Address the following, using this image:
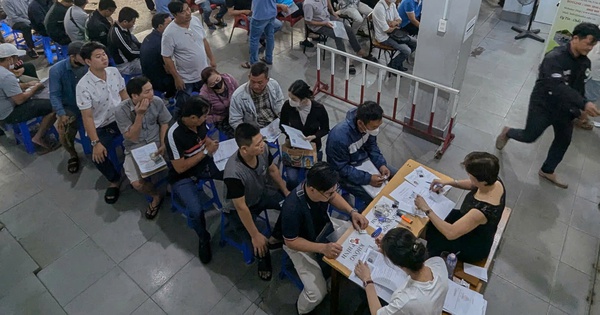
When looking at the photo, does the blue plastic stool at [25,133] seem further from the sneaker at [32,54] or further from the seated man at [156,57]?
the sneaker at [32,54]

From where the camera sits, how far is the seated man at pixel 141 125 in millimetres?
3658

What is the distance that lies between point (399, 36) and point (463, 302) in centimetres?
425

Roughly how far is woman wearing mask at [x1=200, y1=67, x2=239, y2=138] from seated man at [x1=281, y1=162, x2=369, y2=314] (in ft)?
5.45

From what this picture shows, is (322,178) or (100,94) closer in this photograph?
(322,178)

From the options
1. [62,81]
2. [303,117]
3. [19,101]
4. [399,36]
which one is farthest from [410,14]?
[19,101]

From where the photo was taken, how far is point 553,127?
4078 mm

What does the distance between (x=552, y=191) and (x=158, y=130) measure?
3903 mm

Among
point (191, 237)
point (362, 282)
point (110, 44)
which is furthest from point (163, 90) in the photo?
point (362, 282)

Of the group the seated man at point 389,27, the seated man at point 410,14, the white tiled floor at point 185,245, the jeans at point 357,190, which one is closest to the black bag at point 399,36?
the seated man at point 389,27

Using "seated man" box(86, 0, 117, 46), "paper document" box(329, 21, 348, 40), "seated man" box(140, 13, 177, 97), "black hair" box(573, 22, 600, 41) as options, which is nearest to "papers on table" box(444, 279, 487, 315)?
"black hair" box(573, 22, 600, 41)

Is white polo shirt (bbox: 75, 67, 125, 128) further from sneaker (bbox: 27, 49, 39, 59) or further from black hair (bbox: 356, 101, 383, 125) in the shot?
sneaker (bbox: 27, 49, 39, 59)

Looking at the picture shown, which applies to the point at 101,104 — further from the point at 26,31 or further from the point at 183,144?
the point at 26,31

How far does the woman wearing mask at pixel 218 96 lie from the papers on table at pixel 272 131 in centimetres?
37

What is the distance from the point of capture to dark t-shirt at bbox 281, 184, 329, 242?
2693 mm
